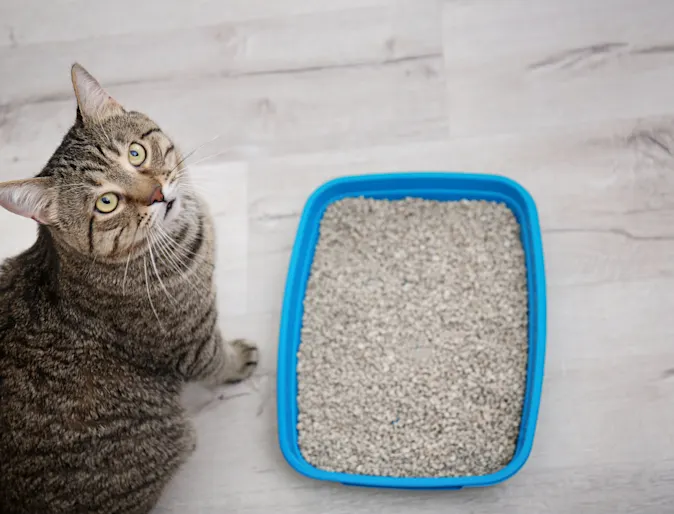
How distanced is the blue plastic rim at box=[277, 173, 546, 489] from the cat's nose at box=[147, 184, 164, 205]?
1.61ft

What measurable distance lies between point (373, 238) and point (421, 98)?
18.6 inches

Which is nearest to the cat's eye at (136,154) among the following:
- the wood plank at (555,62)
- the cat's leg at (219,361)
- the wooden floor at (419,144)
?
the cat's leg at (219,361)

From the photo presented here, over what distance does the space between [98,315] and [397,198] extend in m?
0.86

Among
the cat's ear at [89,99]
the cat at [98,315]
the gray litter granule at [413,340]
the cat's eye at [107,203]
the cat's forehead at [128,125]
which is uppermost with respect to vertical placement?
the cat's ear at [89,99]

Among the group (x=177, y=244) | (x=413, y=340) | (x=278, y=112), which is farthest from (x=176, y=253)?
(x=278, y=112)

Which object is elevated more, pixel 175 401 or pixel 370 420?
pixel 175 401

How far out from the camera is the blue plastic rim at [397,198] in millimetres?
1437

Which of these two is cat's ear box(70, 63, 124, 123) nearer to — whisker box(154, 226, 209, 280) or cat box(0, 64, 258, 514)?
cat box(0, 64, 258, 514)

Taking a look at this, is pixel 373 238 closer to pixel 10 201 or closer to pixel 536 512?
pixel 536 512

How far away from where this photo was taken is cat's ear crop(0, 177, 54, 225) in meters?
1.08

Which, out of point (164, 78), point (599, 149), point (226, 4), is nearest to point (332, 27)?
point (226, 4)

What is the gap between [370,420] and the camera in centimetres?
158

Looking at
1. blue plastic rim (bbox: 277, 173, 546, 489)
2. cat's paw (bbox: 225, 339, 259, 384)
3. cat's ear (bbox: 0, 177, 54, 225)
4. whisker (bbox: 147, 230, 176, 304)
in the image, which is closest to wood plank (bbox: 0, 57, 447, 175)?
blue plastic rim (bbox: 277, 173, 546, 489)

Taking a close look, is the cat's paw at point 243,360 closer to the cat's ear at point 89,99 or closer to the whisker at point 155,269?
the whisker at point 155,269
